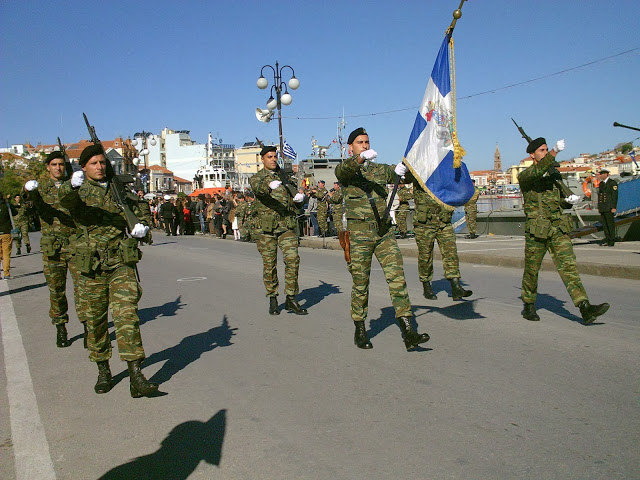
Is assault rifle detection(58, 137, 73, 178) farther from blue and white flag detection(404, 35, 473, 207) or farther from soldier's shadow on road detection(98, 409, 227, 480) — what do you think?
soldier's shadow on road detection(98, 409, 227, 480)

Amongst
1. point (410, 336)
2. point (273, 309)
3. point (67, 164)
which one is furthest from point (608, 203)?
point (67, 164)

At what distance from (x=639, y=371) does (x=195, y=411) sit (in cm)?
365

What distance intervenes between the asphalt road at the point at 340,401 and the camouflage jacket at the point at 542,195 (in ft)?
4.26

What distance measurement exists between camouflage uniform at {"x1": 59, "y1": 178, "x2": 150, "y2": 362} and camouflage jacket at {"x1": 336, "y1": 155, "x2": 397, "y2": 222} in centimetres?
204

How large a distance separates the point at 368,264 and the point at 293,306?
102 inches

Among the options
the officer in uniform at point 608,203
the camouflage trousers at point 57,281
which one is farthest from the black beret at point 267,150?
the officer in uniform at point 608,203

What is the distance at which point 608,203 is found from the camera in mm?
14836

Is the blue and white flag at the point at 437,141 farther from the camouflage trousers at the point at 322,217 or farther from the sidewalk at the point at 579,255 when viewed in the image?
the camouflage trousers at the point at 322,217

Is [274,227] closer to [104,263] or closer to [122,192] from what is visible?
[122,192]

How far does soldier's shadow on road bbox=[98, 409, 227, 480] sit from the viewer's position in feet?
12.3

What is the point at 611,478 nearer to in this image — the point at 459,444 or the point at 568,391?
the point at 459,444

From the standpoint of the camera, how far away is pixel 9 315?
10062 millimetres

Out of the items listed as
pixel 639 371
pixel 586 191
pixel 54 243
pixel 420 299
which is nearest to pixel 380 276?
pixel 420 299

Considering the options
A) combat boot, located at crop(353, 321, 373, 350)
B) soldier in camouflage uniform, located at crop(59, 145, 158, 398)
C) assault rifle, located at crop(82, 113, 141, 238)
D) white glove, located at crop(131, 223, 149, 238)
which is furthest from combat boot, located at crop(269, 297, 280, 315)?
white glove, located at crop(131, 223, 149, 238)
